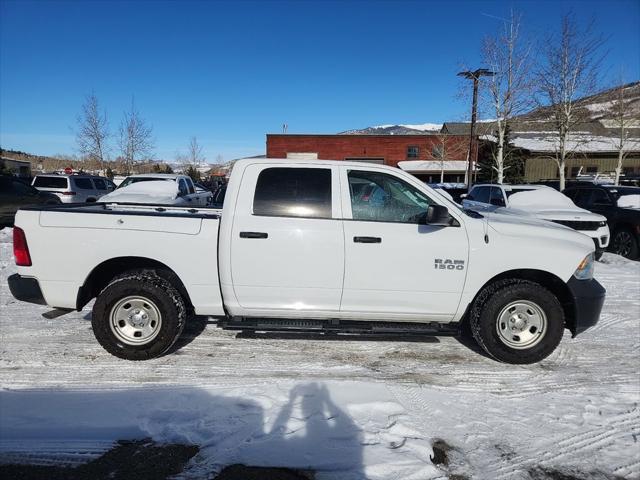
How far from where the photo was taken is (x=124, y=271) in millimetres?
4262

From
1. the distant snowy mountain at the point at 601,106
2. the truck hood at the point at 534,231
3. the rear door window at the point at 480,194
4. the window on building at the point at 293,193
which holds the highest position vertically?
the distant snowy mountain at the point at 601,106

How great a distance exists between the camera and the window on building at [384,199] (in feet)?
13.4

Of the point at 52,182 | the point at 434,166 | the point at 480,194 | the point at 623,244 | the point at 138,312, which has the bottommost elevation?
the point at 138,312

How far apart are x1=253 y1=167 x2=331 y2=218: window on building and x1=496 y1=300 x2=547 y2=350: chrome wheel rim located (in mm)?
2024

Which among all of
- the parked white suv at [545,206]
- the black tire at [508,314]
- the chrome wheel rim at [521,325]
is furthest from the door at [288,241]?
the parked white suv at [545,206]

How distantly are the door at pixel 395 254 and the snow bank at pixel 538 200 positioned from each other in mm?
6962

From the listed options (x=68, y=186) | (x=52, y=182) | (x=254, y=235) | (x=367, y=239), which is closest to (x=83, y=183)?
(x=68, y=186)

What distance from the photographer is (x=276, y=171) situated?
418 centimetres

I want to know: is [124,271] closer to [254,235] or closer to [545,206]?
[254,235]

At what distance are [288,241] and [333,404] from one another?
1497mm

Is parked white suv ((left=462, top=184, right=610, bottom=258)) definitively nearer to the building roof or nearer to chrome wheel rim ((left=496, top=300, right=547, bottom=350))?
chrome wheel rim ((left=496, top=300, right=547, bottom=350))

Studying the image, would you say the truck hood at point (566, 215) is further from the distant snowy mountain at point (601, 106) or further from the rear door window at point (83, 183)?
the rear door window at point (83, 183)

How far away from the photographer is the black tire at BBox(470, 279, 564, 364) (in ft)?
13.3

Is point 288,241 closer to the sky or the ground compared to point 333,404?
closer to the sky
